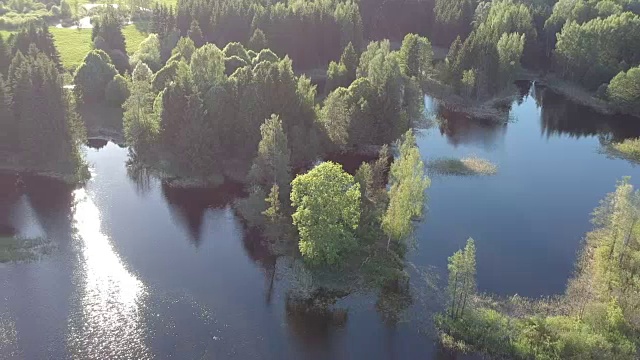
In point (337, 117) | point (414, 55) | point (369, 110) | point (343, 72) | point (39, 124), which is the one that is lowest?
point (39, 124)

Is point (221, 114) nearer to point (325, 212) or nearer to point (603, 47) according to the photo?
point (325, 212)

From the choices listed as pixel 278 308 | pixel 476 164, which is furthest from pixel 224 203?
pixel 476 164

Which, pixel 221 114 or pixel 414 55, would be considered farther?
pixel 414 55

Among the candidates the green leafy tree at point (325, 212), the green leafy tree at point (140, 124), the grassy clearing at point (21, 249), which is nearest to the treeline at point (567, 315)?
the green leafy tree at point (325, 212)

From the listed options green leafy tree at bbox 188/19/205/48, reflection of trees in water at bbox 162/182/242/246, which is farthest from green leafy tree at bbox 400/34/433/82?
reflection of trees in water at bbox 162/182/242/246

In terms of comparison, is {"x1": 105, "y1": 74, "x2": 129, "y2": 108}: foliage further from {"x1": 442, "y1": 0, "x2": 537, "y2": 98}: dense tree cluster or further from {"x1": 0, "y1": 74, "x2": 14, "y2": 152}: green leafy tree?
{"x1": 442, "y1": 0, "x2": 537, "y2": 98}: dense tree cluster

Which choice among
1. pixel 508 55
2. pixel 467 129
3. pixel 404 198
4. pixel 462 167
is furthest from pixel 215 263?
pixel 508 55

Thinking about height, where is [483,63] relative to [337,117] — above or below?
above
